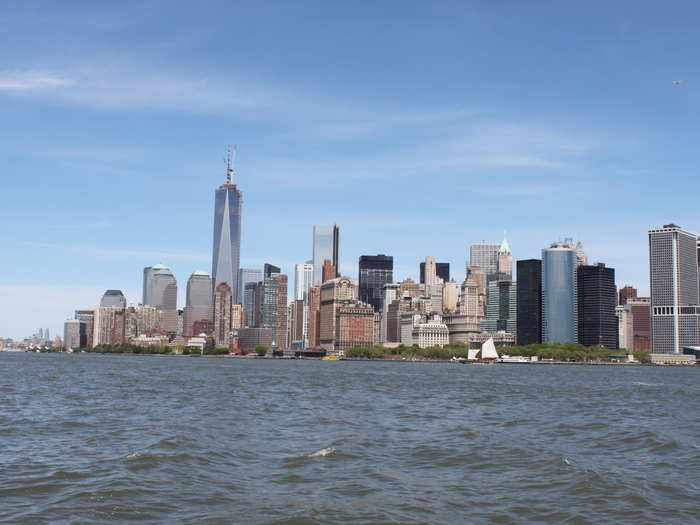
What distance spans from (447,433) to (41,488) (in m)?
23.8

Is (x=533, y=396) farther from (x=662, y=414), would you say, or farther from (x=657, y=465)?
(x=657, y=465)

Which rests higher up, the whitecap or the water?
the whitecap

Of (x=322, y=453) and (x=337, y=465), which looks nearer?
(x=337, y=465)

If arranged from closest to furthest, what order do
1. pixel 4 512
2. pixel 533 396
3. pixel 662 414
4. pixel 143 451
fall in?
pixel 4 512, pixel 143 451, pixel 662 414, pixel 533 396

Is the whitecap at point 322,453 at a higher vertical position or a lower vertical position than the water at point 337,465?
higher

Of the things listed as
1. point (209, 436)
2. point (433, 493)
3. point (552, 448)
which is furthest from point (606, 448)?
point (209, 436)

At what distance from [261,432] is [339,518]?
19387 mm

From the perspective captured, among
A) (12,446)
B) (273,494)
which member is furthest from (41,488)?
(12,446)

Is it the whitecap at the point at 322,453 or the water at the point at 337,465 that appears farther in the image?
the whitecap at the point at 322,453

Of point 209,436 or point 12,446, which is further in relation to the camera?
point 209,436

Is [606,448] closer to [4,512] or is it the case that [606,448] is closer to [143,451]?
[143,451]

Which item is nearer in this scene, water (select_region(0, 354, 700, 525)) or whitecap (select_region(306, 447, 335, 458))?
water (select_region(0, 354, 700, 525))

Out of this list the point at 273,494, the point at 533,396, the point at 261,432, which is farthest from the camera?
the point at 533,396

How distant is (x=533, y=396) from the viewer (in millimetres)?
82500
